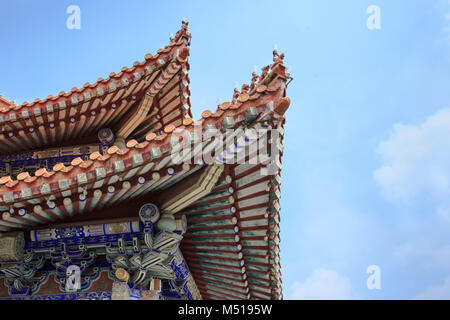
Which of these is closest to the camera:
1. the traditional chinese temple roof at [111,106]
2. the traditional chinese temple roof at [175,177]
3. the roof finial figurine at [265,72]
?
the traditional chinese temple roof at [175,177]

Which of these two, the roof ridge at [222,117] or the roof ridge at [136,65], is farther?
the roof ridge at [136,65]

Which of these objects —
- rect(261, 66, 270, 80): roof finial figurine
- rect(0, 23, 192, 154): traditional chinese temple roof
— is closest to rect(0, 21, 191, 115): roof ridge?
rect(0, 23, 192, 154): traditional chinese temple roof

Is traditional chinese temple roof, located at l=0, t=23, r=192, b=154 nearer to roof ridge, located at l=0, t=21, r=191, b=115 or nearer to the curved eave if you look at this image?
roof ridge, located at l=0, t=21, r=191, b=115

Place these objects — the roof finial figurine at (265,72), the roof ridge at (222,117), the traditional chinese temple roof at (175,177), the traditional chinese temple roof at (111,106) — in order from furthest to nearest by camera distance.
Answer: the traditional chinese temple roof at (111,106), the roof finial figurine at (265,72), the traditional chinese temple roof at (175,177), the roof ridge at (222,117)

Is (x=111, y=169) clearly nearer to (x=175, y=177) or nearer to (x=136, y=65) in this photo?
(x=175, y=177)

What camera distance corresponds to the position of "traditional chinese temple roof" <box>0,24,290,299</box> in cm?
518

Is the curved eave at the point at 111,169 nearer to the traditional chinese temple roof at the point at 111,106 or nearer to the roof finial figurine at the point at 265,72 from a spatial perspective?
the roof finial figurine at the point at 265,72

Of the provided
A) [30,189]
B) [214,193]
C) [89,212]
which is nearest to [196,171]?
[214,193]

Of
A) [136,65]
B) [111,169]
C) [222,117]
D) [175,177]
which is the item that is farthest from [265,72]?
[136,65]

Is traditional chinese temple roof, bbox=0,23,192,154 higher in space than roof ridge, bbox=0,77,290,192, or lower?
higher

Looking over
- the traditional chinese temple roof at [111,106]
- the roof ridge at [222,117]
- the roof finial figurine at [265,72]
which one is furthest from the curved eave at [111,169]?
the traditional chinese temple roof at [111,106]

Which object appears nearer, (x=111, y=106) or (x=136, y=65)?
(x=136, y=65)

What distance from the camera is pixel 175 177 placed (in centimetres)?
581

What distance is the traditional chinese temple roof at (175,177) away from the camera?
518 cm
